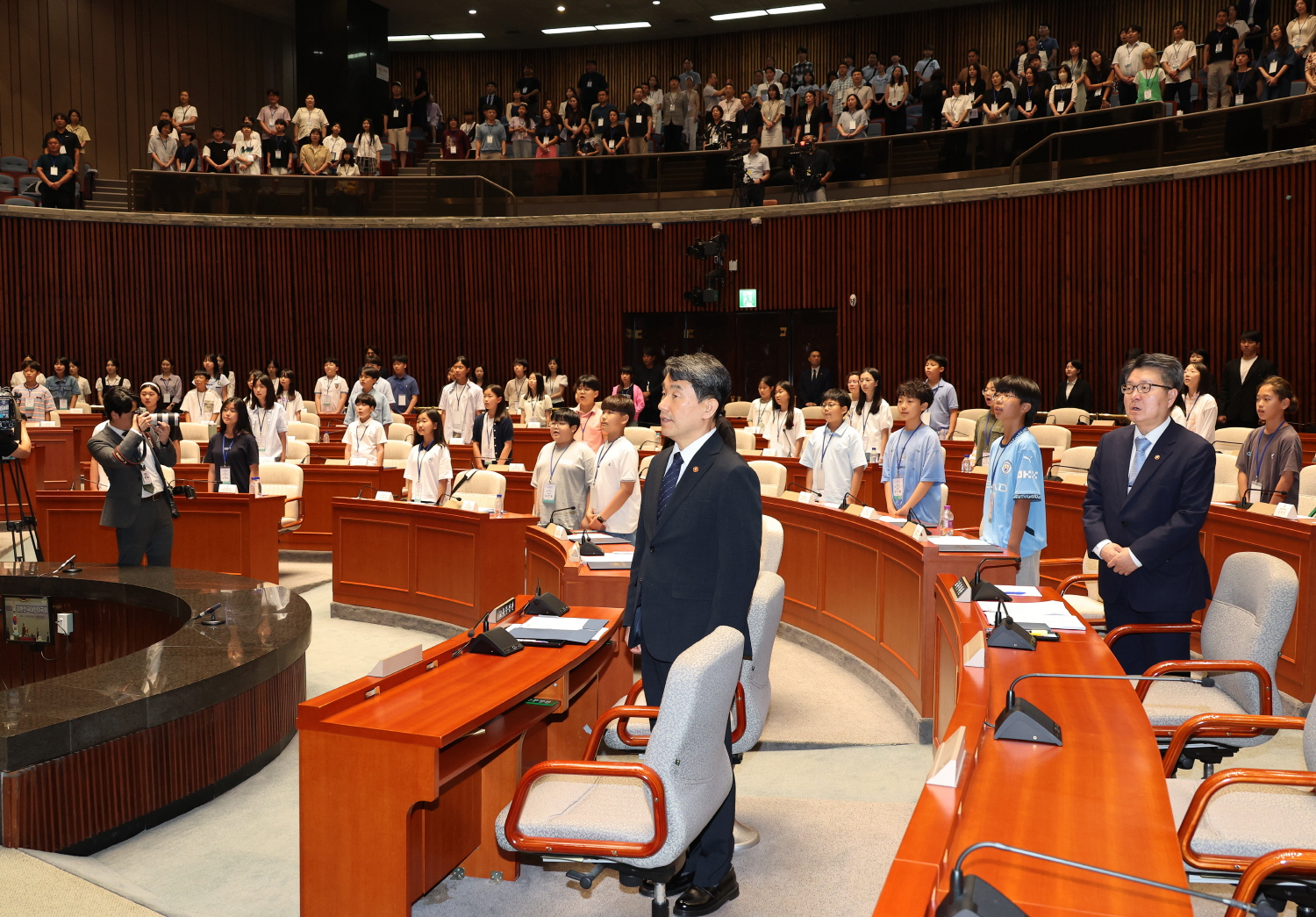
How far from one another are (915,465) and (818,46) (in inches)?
593

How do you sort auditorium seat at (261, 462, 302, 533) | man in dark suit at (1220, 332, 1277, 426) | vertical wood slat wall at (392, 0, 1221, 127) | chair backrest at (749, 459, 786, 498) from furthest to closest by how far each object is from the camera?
vertical wood slat wall at (392, 0, 1221, 127) → man in dark suit at (1220, 332, 1277, 426) → auditorium seat at (261, 462, 302, 533) → chair backrest at (749, 459, 786, 498)

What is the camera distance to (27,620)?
17.3ft

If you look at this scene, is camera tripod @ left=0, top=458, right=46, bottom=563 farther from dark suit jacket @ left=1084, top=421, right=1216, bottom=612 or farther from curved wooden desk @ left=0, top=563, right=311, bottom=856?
dark suit jacket @ left=1084, top=421, right=1216, bottom=612

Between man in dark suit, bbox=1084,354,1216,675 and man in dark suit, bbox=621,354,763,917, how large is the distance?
1.50m

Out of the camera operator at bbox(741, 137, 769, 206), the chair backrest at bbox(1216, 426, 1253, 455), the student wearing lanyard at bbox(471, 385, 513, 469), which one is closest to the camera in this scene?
the chair backrest at bbox(1216, 426, 1253, 455)

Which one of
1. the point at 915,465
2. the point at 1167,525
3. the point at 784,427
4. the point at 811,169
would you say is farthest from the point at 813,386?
the point at 1167,525

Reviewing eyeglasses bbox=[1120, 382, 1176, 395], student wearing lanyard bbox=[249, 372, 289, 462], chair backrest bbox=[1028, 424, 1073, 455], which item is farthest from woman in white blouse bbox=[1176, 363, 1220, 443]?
student wearing lanyard bbox=[249, 372, 289, 462]

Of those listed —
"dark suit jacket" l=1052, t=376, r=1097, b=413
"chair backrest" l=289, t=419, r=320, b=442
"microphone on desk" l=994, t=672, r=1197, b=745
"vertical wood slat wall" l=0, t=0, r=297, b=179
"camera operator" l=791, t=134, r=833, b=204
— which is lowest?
"microphone on desk" l=994, t=672, r=1197, b=745

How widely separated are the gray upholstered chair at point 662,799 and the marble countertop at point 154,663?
70.0 inches

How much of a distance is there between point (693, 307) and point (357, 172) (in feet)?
18.1

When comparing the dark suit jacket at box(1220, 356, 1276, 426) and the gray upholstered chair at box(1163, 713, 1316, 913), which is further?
the dark suit jacket at box(1220, 356, 1276, 426)

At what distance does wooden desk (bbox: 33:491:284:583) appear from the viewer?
24.7 feet

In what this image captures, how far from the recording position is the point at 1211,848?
2.34 m

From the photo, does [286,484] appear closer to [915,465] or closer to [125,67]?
[915,465]
